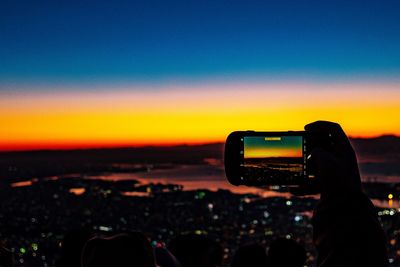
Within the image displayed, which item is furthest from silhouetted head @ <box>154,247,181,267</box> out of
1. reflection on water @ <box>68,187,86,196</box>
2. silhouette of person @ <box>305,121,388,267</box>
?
reflection on water @ <box>68,187,86,196</box>

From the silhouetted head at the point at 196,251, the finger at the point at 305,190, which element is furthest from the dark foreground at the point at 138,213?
the finger at the point at 305,190

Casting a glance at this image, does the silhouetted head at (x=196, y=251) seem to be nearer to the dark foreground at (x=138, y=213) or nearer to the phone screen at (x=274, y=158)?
the phone screen at (x=274, y=158)

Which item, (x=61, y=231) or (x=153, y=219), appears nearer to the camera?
(x=61, y=231)

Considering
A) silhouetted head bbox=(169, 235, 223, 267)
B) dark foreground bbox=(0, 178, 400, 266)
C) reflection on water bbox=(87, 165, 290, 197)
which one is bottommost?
dark foreground bbox=(0, 178, 400, 266)

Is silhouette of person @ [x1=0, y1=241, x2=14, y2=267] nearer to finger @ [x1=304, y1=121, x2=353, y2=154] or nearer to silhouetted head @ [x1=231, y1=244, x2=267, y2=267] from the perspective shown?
silhouetted head @ [x1=231, y1=244, x2=267, y2=267]

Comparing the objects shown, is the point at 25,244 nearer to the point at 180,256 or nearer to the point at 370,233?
the point at 180,256

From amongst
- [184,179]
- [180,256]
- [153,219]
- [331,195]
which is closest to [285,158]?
[331,195]
